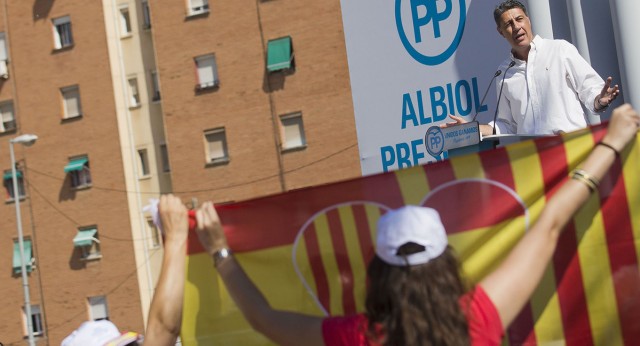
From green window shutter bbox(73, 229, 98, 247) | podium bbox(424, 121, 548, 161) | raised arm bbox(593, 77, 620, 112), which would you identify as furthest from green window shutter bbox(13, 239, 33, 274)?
raised arm bbox(593, 77, 620, 112)

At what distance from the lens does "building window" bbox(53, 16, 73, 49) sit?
41.0 metres

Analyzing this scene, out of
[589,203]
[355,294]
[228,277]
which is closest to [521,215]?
[589,203]

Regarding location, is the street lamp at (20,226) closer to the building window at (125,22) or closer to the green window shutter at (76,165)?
the green window shutter at (76,165)

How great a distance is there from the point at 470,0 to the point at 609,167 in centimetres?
461

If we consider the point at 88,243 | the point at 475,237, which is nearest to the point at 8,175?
the point at 88,243

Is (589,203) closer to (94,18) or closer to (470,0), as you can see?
(470,0)

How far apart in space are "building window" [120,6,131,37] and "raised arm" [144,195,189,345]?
37.5 m

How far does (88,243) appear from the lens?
132ft

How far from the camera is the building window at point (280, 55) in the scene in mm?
36709

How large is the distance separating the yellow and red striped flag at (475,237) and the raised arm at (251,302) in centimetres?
33

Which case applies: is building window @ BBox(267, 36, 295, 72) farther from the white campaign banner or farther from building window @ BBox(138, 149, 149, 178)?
the white campaign banner

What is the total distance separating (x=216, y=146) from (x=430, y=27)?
3045 centimetres

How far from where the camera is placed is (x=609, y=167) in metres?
3.72

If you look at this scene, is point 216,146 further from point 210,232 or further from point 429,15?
point 210,232
